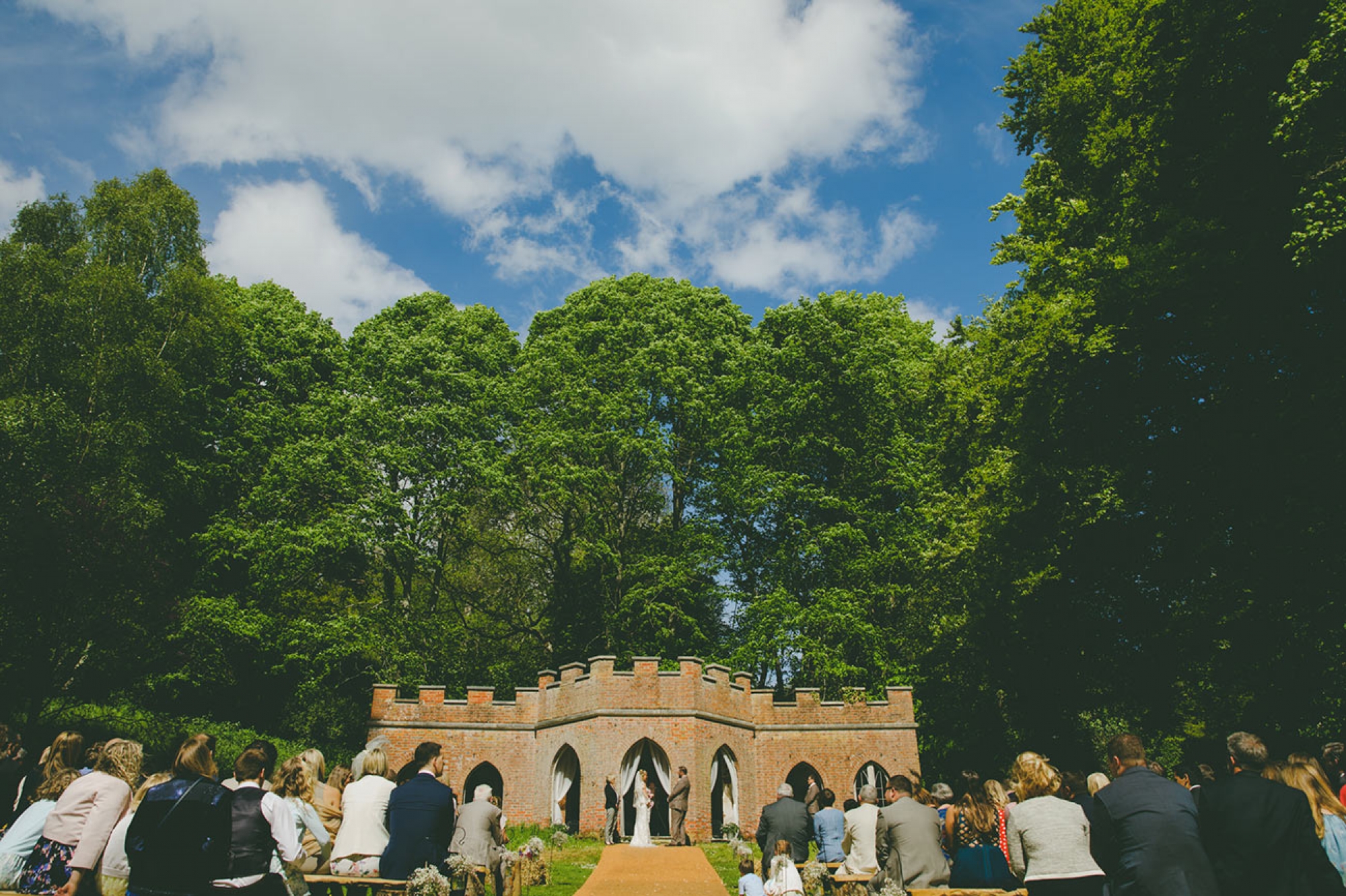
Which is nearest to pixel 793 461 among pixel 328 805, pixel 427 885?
pixel 328 805

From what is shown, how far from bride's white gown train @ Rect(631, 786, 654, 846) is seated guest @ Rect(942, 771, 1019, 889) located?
441 inches

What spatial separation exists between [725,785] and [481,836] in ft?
44.4

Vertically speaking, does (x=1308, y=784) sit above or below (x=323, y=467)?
below

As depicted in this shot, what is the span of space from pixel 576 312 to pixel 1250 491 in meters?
20.0

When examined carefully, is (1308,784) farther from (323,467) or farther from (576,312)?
(576,312)

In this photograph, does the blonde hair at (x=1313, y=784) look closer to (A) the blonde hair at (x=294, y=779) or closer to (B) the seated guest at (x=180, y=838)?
(B) the seated guest at (x=180, y=838)

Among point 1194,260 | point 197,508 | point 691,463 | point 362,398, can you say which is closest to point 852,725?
point 691,463

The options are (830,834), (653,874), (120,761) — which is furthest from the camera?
(653,874)

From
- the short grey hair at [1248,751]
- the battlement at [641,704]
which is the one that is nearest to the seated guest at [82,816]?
the short grey hair at [1248,751]

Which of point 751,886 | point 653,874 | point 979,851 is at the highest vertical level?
point 979,851

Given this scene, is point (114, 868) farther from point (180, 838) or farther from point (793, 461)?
point (793, 461)

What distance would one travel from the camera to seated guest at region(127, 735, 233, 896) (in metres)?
4.11

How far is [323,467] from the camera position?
22.3m

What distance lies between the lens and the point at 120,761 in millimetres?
5059
